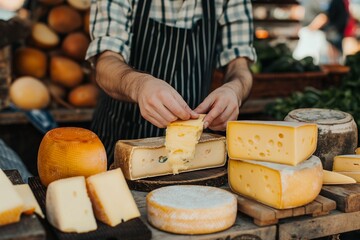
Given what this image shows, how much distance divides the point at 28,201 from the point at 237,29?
1817 millimetres

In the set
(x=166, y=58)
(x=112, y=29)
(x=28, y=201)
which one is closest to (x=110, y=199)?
(x=28, y=201)

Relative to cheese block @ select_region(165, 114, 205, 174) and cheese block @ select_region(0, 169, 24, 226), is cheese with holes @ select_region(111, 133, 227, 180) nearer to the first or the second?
cheese block @ select_region(165, 114, 205, 174)

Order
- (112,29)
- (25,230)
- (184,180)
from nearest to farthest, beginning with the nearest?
1. (25,230)
2. (184,180)
3. (112,29)

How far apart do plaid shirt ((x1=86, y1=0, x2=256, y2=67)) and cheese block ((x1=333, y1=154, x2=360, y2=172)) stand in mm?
1072

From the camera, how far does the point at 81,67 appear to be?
15.1 ft

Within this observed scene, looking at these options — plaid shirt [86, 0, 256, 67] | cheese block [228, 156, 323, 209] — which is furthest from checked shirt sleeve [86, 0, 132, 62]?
cheese block [228, 156, 323, 209]

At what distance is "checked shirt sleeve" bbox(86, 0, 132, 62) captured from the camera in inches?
112

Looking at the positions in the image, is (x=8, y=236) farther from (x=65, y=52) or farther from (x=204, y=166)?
(x=65, y=52)

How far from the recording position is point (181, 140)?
223 cm

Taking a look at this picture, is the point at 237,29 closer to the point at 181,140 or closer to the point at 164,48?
the point at 164,48

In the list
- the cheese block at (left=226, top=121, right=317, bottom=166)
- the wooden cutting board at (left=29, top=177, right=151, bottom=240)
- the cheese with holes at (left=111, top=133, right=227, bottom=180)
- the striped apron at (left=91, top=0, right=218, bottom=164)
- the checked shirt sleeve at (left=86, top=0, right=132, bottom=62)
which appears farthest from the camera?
the striped apron at (left=91, top=0, right=218, bottom=164)

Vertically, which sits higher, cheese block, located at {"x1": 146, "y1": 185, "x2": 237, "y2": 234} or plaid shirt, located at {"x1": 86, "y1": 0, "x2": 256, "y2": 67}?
plaid shirt, located at {"x1": 86, "y1": 0, "x2": 256, "y2": 67}

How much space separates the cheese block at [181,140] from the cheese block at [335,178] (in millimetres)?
529

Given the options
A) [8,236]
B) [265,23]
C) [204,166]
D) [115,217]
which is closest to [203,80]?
[204,166]
